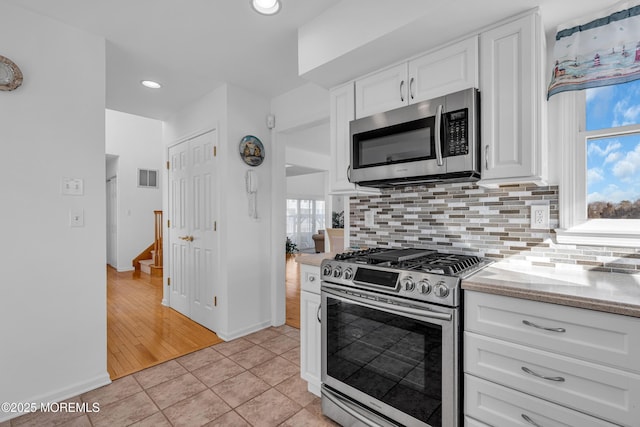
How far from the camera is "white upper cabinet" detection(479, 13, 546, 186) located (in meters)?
1.46

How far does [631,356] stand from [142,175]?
26.1ft

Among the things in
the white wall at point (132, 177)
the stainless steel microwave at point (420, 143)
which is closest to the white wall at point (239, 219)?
the stainless steel microwave at point (420, 143)

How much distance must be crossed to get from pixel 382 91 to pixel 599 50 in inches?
42.1

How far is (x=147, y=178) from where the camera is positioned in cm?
703

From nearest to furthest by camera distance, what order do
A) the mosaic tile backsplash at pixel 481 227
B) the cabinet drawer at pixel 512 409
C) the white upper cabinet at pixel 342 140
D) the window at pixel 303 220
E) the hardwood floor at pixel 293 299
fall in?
the cabinet drawer at pixel 512 409
the mosaic tile backsplash at pixel 481 227
the white upper cabinet at pixel 342 140
the hardwood floor at pixel 293 299
the window at pixel 303 220

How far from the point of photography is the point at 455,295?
1.33 meters

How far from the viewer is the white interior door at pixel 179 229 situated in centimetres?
358

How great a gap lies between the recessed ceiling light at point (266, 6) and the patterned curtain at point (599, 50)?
1575 millimetres

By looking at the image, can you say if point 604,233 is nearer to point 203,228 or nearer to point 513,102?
point 513,102

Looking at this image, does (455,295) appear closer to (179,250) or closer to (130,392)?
(130,392)

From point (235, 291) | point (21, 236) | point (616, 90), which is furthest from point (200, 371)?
point (616, 90)

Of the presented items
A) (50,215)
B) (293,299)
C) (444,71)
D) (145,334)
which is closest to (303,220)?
(293,299)

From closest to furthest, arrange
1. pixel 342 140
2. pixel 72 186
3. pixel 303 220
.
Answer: pixel 72 186 → pixel 342 140 → pixel 303 220

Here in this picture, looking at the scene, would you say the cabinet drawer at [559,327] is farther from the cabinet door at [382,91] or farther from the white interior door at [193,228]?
the white interior door at [193,228]
